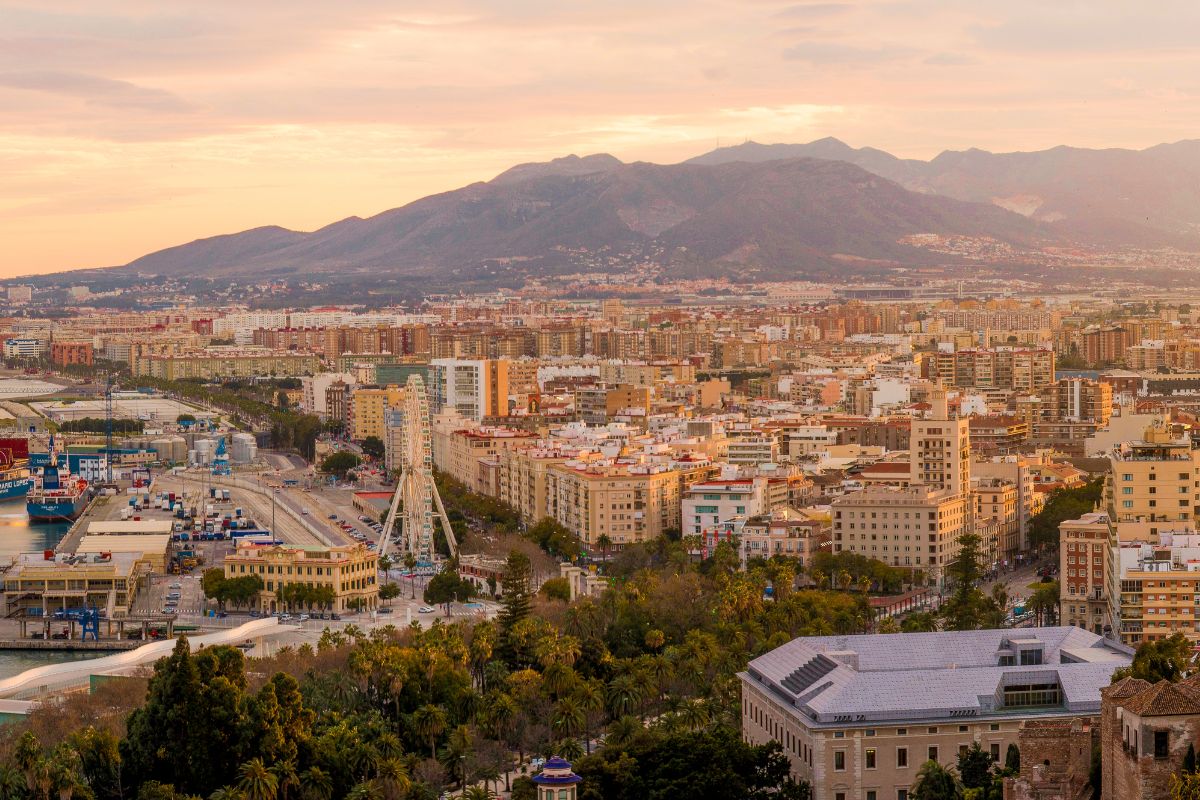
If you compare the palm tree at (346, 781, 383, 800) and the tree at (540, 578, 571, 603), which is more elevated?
the palm tree at (346, 781, 383, 800)

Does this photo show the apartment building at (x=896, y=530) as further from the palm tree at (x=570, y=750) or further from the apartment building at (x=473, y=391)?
the apartment building at (x=473, y=391)

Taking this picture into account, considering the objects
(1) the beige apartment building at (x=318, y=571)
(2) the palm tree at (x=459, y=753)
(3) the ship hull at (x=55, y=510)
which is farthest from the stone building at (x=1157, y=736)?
(3) the ship hull at (x=55, y=510)

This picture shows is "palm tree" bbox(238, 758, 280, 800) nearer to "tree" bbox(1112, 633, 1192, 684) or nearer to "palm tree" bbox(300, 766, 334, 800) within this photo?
"palm tree" bbox(300, 766, 334, 800)

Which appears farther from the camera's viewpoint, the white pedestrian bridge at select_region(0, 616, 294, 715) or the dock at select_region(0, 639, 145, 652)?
the dock at select_region(0, 639, 145, 652)

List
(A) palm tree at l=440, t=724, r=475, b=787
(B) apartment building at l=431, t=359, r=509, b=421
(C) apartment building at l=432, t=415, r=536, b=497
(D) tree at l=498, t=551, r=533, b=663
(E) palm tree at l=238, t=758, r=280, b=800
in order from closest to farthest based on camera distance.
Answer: (E) palm tree at l=238, t=758, r=280, b=800, (A) palm tree at l=440, t=724, r=475, b=787, (D) tree at l=498, t=551, r=533, b=663, (C) apartment building at l=432, t=415, r=536, b=497, (B) apartment building at l=431, t=359, r=509, b=421

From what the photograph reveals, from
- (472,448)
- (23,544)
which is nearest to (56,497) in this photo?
(23,544)

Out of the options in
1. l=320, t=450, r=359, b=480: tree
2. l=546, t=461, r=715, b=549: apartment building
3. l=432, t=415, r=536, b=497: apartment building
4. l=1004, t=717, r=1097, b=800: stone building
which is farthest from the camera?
l=320, t=450, r=359, b=480: tree

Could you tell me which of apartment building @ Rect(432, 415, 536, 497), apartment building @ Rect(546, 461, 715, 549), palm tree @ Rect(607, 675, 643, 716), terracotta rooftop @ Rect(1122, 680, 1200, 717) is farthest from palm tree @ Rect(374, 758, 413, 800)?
apartment building @ Rect(432, 415, 536, 497)

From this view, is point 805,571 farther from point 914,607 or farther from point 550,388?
point 550,388

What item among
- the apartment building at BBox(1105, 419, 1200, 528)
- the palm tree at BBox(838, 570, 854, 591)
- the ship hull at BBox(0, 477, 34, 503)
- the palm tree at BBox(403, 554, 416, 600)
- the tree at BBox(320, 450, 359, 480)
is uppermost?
the apartment building at BBox(1105, 419, 1200, 528)
